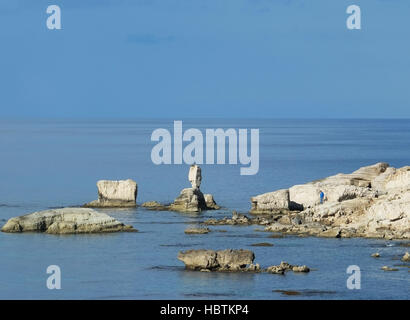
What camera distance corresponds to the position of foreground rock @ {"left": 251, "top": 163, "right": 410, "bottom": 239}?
84.1 meters

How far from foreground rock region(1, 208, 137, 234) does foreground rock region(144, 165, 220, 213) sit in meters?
17.2

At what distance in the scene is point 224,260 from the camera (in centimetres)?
6881

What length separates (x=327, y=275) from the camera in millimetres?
70188

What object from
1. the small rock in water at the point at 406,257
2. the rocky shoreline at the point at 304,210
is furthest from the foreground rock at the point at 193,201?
the small rock in water at the point at 406,257

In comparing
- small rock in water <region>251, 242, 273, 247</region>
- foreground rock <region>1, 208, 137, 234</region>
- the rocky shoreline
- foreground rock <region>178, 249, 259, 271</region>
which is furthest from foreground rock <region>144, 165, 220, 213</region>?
foreground rock <region>178, 249, 259, 271</region>

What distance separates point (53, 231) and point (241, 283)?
2544cm

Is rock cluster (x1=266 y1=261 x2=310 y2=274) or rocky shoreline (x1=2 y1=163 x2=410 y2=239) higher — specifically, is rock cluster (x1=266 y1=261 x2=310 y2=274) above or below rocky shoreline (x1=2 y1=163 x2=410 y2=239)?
below

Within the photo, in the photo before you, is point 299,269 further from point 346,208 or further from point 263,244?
point 346,208

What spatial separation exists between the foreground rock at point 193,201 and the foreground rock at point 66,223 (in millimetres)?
17161

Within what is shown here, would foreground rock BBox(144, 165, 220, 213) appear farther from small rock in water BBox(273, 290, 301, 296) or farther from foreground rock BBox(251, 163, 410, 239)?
small rock in water BBox(273, 290, 301, 296)

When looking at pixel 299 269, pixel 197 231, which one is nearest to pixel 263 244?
pixel 197 231

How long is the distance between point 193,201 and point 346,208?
64.5 feet
